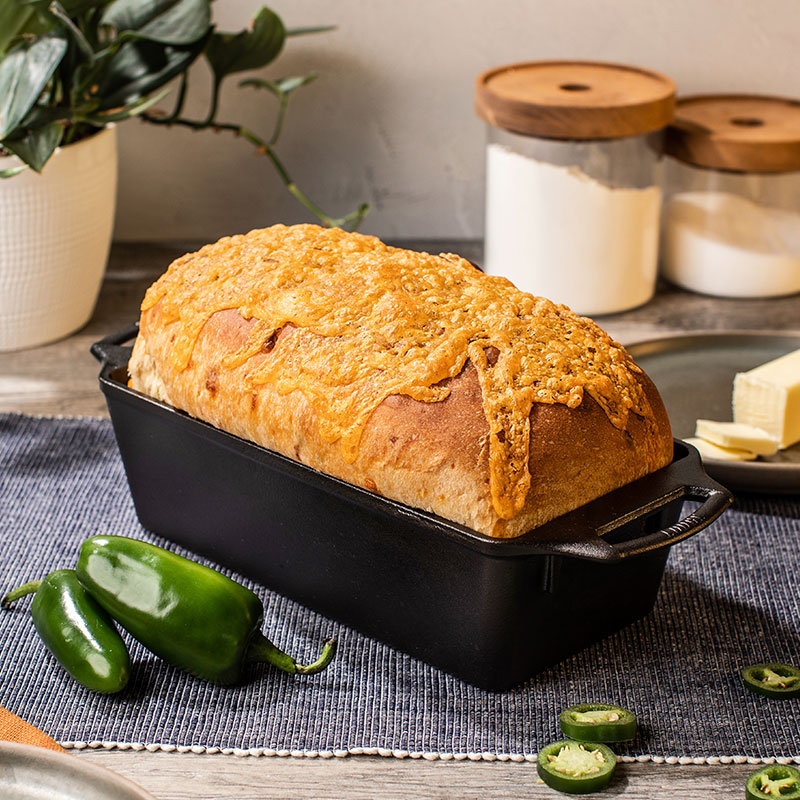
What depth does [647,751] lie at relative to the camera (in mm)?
990

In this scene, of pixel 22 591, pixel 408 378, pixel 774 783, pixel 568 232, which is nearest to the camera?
pixel 774 783

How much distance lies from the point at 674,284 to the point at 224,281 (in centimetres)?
125

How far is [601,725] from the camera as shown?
984 mm

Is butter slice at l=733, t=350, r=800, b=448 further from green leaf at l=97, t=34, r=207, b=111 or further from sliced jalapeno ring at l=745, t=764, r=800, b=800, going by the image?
green leaf at l=97, t=34, r=207, b=111

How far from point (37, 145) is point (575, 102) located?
862 millimetres

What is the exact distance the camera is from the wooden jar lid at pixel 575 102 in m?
1.92

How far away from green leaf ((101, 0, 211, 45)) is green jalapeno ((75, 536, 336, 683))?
1.03 meters

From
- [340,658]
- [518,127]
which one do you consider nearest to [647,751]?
[340,658]

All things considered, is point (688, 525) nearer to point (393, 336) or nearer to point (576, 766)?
point (576, 766)

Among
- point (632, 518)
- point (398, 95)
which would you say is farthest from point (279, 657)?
point (398, 95)

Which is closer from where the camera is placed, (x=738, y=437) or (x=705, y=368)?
(x=738, y=437)

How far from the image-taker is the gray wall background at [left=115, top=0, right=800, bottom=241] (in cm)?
227

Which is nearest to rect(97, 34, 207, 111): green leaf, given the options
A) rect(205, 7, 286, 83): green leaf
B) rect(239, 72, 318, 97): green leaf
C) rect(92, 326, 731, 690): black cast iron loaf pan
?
rect(205, 7, 286, 83): green leaf

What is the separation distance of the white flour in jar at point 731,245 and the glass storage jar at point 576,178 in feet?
0.30
